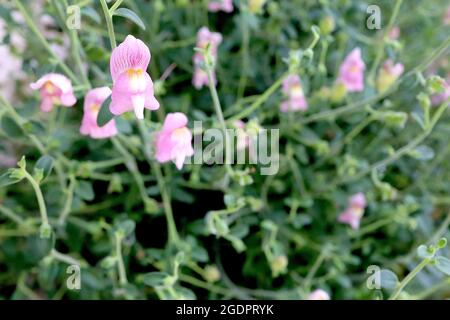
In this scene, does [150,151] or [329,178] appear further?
[329,178]

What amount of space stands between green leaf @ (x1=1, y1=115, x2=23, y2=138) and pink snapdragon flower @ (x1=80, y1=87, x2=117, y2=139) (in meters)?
0.18

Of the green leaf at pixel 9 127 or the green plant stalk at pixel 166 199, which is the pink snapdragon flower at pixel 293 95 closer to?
the green plant stalk at pixel 166 199

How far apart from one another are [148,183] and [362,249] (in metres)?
0.37

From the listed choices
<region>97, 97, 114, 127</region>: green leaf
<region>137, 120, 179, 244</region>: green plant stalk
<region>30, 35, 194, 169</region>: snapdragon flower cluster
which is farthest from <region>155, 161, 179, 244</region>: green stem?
<region>97, 97, 114, 127</region>: green leaf

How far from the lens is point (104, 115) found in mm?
612

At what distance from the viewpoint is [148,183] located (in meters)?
0.96

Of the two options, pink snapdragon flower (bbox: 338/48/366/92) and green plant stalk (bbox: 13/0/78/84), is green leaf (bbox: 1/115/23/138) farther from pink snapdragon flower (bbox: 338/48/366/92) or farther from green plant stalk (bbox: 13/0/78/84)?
pink snapdragon flower (bbox: 338/48/366/92)

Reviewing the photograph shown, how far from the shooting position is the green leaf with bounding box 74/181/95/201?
2.52 feet

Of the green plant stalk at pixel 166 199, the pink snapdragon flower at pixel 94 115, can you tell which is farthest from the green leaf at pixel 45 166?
the green plant stalk at pixel 166 199
